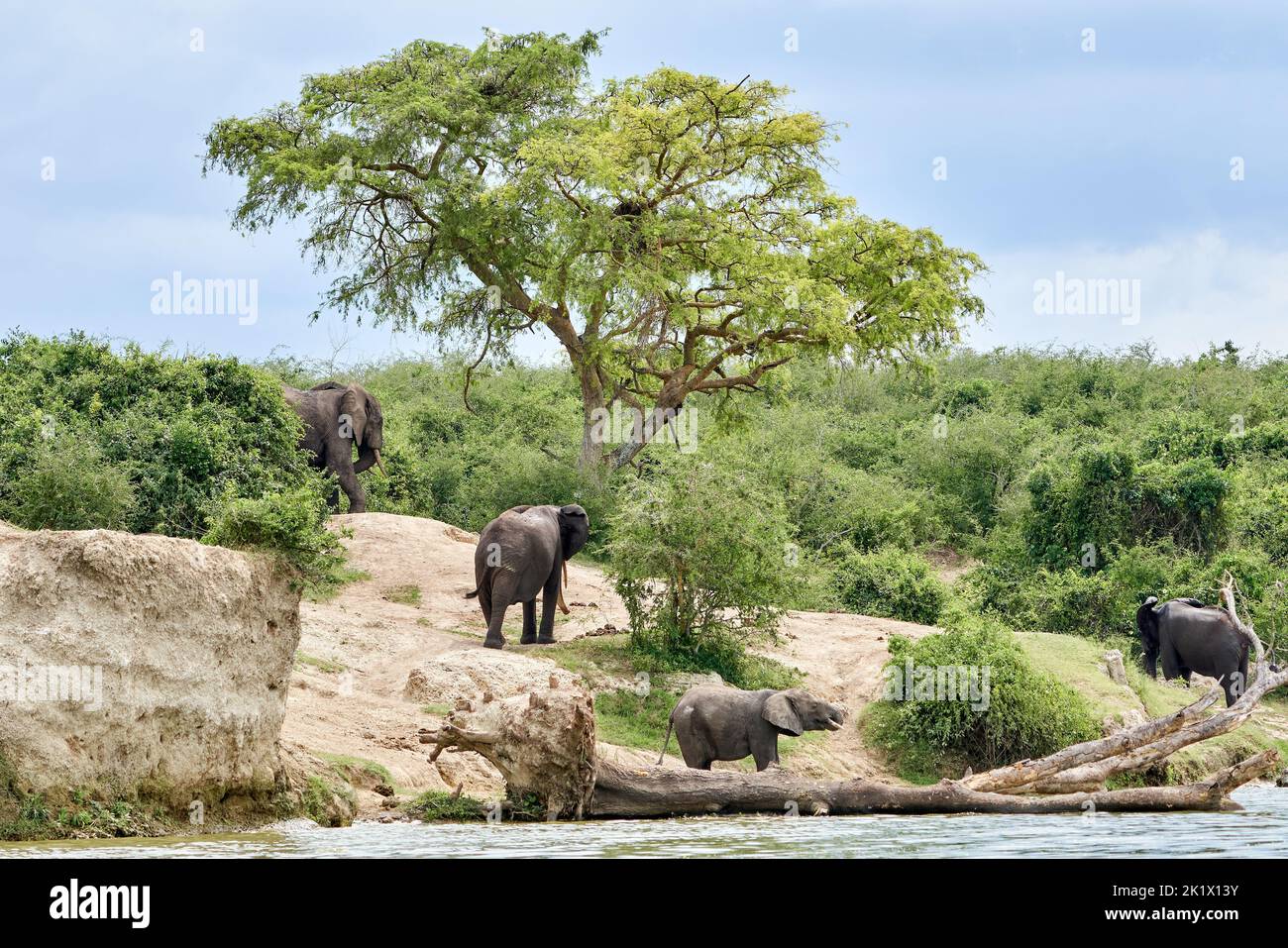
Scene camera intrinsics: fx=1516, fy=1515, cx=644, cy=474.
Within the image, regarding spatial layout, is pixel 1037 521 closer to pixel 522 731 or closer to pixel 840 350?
pixel 840 350

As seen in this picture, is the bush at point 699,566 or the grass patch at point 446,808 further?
the bush at point 699,566

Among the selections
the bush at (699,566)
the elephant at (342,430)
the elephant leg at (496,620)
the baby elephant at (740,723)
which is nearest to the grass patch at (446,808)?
the baby elephant at (740,723)

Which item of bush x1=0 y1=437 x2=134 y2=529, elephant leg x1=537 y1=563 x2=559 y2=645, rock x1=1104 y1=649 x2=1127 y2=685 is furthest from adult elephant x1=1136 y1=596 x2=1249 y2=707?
bush x1=0 y1=437 x2=134 y2=529

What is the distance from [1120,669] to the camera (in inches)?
761

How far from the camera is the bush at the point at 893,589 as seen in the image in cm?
2445

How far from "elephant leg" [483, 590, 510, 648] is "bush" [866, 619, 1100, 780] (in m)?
4.58

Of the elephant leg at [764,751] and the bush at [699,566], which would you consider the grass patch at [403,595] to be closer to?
the bush at [699,566]

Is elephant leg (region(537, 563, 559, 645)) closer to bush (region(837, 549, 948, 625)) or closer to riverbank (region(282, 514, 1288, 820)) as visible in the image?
riverbank (region(282, 514, 1288, 820))

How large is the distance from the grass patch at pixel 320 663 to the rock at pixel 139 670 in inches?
198

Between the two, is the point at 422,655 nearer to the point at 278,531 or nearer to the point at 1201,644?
the point at 278,531

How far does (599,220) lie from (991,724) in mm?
12425

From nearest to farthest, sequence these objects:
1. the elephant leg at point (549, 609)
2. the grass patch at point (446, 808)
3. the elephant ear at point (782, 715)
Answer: the grass patch at point (446, 808), the elephant ear at point (782, 715), the elephant leg at point (549, 609)

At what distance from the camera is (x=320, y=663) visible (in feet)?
55.4

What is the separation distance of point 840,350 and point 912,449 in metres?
10.2
